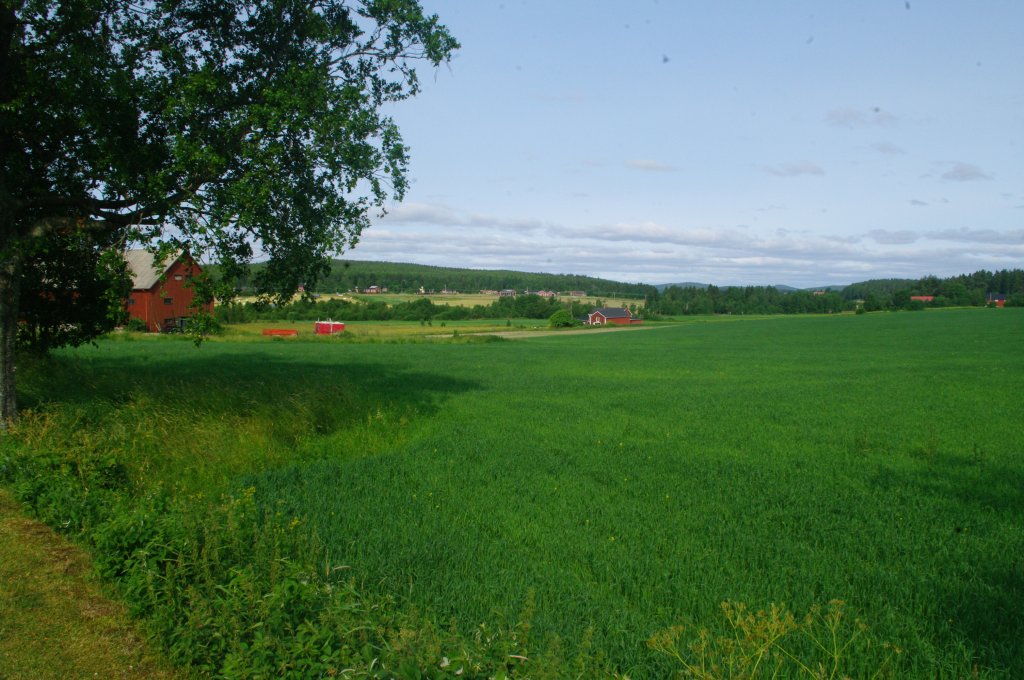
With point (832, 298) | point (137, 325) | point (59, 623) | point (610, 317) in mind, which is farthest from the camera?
point (832, 298)

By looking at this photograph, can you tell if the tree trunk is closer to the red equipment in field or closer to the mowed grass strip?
the mowed grass strip

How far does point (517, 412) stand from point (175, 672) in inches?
451

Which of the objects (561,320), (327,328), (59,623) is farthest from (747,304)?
(59,623)

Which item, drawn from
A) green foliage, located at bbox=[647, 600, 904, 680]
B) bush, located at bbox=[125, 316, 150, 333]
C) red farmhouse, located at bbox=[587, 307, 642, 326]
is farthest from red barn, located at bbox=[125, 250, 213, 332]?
red farmhouse, located at bbox=[587, 307, 642, 326]

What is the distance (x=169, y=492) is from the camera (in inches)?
342

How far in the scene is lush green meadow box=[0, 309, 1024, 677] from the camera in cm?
511

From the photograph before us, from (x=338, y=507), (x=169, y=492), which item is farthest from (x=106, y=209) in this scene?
(x=338, y=507)

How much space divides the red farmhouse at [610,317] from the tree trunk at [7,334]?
100108mm

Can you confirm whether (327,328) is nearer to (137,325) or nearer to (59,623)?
(137,325)

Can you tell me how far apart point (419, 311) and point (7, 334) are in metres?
93.8

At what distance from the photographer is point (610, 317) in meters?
112

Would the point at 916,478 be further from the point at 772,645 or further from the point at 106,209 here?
the point at 106,209

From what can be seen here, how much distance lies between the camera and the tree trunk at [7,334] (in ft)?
35.3

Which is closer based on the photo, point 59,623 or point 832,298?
point 59,623
